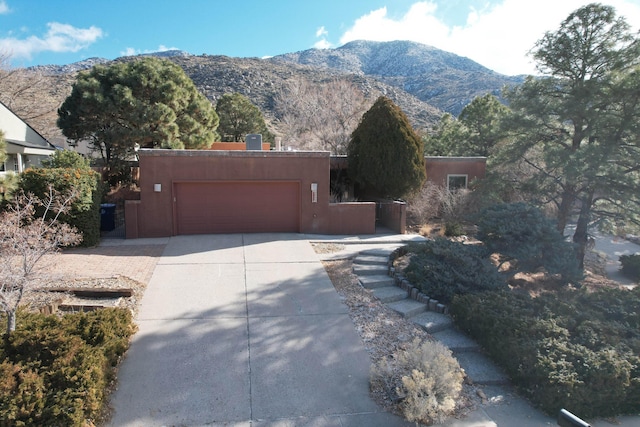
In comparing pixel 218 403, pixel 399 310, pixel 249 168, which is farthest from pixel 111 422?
pixel 249 168

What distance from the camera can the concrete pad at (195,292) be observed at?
6617 millimetres

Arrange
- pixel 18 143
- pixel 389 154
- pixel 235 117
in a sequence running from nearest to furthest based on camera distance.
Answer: pixel 389 154
pixel 18 143
pixel 235 117

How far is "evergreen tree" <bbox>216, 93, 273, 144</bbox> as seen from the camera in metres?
24.8

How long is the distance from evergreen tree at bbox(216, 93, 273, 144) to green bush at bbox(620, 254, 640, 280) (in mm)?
20276

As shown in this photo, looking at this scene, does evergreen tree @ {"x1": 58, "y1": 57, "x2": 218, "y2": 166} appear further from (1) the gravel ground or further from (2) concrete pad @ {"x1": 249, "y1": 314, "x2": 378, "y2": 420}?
(2) concrete pad @ {"x1": 249, "y1": 314, "x2": 378, "y2": 420}

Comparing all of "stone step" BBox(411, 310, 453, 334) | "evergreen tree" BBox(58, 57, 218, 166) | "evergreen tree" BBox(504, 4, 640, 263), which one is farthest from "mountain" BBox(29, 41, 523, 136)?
"stone step" BBox(411, 310, 453, 334)

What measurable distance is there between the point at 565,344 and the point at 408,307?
248 centimetres

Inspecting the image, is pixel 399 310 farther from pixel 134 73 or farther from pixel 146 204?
pixel 134 73

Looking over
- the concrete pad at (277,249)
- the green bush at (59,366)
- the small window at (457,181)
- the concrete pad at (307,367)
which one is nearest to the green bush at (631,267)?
the small window at (457,181)

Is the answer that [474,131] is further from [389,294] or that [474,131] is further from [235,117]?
[389,294]

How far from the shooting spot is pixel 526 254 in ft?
27.8

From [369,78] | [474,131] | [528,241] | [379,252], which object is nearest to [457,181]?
[474,131]

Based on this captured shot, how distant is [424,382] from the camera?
4277 millimetres

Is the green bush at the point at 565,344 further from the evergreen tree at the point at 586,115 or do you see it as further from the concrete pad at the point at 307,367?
the evergreen tree at the point at 586,115
